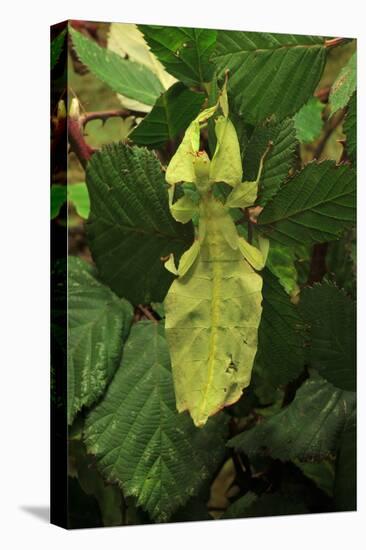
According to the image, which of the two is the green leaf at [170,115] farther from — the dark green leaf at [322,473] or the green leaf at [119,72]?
the dark green leaf at [322,473]

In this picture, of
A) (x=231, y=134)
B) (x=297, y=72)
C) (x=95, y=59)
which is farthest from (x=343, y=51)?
(x=95, y=59)

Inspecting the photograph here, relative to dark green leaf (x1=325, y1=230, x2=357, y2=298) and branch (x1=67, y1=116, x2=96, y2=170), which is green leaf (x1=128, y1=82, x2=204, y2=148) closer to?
branch (x1=67, y1=116, x2=96, y2=170)

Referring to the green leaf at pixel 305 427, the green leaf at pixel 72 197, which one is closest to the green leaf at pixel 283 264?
the green leaf at pixel 305 427

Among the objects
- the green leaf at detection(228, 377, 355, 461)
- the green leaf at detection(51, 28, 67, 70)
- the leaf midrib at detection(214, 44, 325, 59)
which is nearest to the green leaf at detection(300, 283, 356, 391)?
the green leaf at detection(228, 377, 355, 461)

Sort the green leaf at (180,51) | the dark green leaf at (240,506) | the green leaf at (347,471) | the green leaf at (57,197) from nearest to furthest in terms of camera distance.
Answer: the green leaf at (57,197), the green leaf at (180,51), the dark green leaf at (240,506), the green leaf at (347,471)

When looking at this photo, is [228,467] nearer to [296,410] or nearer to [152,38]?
[296,410]
